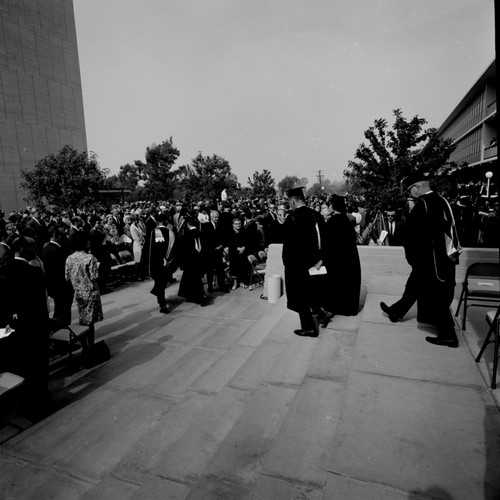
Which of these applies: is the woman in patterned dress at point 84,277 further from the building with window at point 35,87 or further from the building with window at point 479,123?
the building with window at point 35,87

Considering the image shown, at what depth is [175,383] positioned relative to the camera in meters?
4.45

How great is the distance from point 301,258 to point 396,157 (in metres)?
9.10

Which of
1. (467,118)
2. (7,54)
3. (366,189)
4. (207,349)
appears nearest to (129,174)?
(7,54)

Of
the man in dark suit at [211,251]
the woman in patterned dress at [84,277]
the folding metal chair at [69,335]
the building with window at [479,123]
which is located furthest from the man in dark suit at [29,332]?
the building with window at [479,123]

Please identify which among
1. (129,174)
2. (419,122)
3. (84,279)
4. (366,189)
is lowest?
(84,279)

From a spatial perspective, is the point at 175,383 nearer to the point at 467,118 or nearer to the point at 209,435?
the point at 209,435

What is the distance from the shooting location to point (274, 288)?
7.33 meters

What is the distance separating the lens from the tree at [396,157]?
1152 centimetres

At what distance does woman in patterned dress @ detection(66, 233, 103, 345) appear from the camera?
17.0 feet

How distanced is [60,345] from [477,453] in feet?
17.6

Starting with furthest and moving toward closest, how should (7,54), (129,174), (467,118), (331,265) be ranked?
(129,174) < (467,118) < (7,54) < (331,265)

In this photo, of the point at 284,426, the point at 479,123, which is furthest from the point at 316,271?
the point at 479,123

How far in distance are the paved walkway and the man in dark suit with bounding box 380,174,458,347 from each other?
0.29 m

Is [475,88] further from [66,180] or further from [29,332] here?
[29,332]
